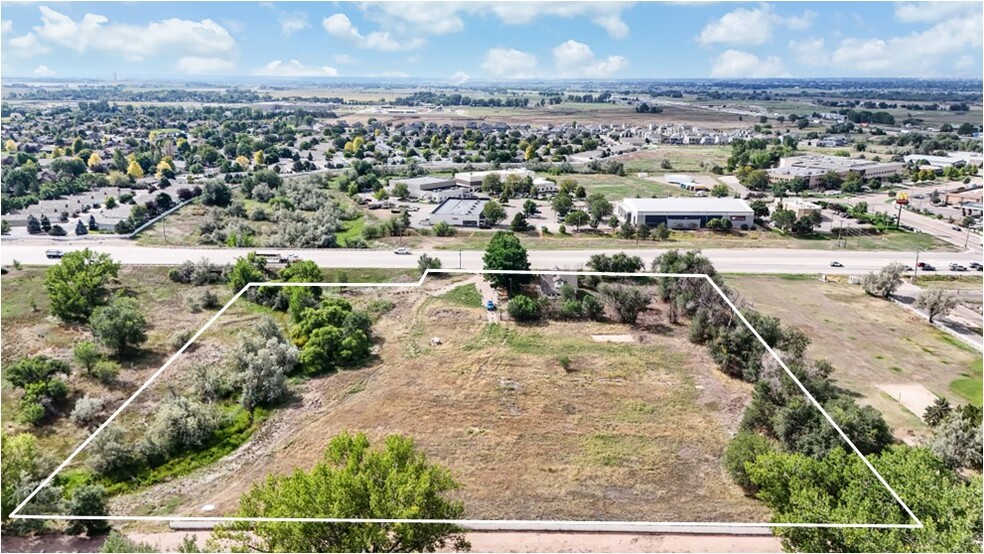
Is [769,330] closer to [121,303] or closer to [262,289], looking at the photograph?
[262,289]

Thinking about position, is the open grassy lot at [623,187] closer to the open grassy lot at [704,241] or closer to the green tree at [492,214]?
the open grassy lot at [704,241]

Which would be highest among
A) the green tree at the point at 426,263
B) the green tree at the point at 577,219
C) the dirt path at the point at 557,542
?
the green tree at the point at 577,219

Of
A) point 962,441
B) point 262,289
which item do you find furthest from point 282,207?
point 962,441

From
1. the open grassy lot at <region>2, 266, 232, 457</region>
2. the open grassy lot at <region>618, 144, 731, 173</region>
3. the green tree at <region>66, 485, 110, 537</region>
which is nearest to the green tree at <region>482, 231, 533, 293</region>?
the open grassy lot at <region>2, 266, 232, 457</region>

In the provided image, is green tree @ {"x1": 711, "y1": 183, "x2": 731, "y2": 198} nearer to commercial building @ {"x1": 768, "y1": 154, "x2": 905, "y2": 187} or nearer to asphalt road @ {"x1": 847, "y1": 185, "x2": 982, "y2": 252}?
asphalt road @ {"x1": 847, "y1": 185, "x2": 982, "y2": 252}

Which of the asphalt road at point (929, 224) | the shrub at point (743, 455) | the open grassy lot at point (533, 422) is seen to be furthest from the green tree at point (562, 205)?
the shrub at point (743, 455)

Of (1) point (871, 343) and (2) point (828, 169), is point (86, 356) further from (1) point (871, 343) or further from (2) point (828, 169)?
(2) point (828, 169)
